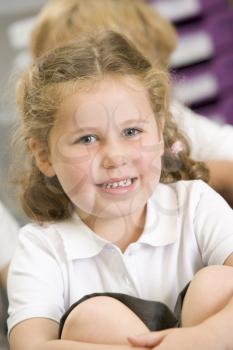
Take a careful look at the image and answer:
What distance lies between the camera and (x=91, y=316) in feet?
1.97

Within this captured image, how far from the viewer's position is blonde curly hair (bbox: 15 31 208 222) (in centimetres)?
72

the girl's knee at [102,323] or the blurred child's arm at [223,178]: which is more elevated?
the blurred child's arm at [223,178]

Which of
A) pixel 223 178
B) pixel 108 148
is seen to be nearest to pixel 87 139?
pixel 108 148

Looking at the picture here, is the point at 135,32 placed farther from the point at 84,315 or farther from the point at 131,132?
the point at 84,315

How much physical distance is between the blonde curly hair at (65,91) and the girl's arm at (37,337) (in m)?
0.15

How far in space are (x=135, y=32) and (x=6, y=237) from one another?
1.42ft

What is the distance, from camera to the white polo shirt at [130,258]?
714 mm

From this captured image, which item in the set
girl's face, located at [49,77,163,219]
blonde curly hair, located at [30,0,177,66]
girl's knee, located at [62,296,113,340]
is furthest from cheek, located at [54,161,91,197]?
blonde curly hair, located at [30,0,177,66]

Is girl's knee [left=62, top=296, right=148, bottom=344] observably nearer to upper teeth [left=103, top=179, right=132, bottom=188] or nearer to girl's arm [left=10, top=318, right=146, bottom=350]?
girl's arm [left=10, top=318, right=146, bottom=350]

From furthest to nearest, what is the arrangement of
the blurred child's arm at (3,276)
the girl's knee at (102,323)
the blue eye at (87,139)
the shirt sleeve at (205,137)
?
the shirt sleeve at (205,137), the blurred child's arm at (3,276), the blue eye at (87,139), the girl's knee at (102,323)

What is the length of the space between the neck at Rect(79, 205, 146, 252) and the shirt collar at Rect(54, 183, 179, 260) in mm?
10

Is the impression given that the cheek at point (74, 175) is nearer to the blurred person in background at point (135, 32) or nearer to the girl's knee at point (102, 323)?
the girl's knee at point (102, 323)

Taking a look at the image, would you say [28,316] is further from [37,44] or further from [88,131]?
[37,44]

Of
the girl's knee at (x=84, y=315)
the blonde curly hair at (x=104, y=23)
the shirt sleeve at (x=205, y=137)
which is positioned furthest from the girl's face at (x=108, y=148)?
the blonde curly hair at (x=104, y=23)
